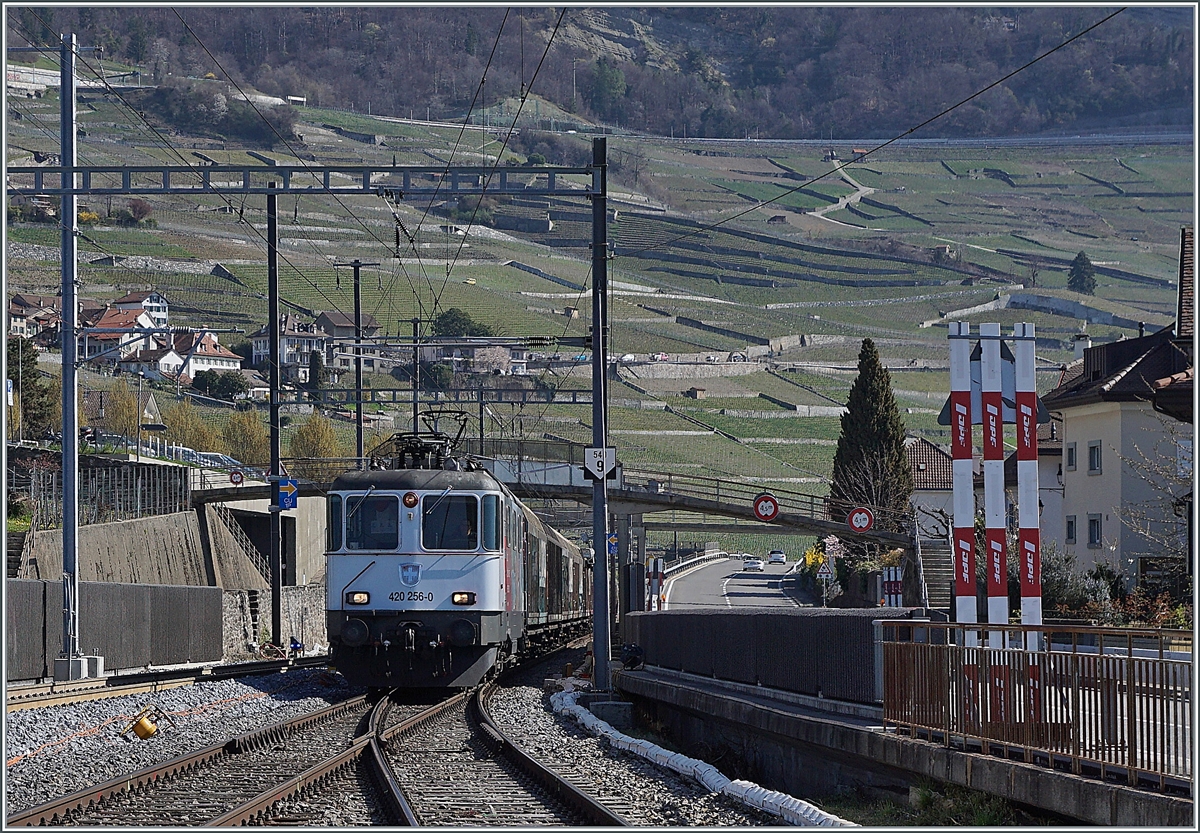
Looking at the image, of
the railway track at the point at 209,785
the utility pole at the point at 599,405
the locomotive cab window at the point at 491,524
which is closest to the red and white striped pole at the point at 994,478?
the utility pole at the point at 599,405

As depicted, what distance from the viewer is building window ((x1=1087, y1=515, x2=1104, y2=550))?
44.2m

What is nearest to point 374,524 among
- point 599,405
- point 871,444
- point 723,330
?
point 599,405

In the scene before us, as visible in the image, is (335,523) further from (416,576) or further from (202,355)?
(202,355)

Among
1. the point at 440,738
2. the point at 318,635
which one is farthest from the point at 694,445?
the point at 440,738

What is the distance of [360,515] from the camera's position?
71.7 ft

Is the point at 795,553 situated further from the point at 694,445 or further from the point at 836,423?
the point at 836,423

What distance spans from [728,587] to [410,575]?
196 feet

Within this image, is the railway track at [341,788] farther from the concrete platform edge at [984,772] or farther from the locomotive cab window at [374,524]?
the locomotive cab window at [374,524]

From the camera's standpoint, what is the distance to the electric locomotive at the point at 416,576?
835 inches

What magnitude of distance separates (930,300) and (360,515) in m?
155

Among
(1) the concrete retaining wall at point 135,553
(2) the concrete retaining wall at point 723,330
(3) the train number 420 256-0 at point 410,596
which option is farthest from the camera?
(2) the concrete retaining wall at point 723,330

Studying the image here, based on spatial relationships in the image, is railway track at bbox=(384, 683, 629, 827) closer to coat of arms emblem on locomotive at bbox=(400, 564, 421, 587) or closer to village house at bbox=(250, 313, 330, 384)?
coat of arms emblem on locomotive at bbox=(400, 564, 421, 587)

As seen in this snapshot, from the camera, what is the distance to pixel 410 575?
21.5 meters

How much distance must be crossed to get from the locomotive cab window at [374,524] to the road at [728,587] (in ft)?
128
